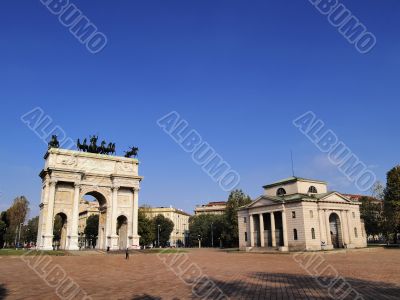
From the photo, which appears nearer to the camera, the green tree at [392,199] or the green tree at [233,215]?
the green tree at [392,199]

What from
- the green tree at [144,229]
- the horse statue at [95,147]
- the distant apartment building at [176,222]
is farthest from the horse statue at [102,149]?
the distant apartment building at [176,222]

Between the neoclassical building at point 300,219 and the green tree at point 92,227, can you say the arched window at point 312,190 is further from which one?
the green tree at point 92,227

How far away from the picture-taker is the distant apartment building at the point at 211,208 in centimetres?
14341

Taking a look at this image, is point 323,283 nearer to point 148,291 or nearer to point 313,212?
point 148,291

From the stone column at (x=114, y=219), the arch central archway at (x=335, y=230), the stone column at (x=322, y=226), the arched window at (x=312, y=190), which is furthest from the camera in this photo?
the arched window at (x=312, y=190)

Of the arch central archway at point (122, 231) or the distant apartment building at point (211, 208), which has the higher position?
the distant apartment building at point (211, 208)

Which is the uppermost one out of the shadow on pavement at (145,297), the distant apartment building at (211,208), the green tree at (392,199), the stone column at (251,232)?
the distant apartment building at (211,208)

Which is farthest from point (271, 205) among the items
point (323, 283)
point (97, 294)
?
point (97, 294)

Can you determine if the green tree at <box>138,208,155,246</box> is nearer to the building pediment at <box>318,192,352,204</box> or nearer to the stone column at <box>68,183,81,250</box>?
the stone column at <box>68,183,81,250</box>

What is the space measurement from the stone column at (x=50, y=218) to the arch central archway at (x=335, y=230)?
46.8 metres

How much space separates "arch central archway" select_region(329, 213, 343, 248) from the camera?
60963mm

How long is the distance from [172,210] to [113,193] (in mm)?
81291

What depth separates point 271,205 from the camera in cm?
6094

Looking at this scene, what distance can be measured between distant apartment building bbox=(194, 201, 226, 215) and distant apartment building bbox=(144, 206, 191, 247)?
22.4 ft
